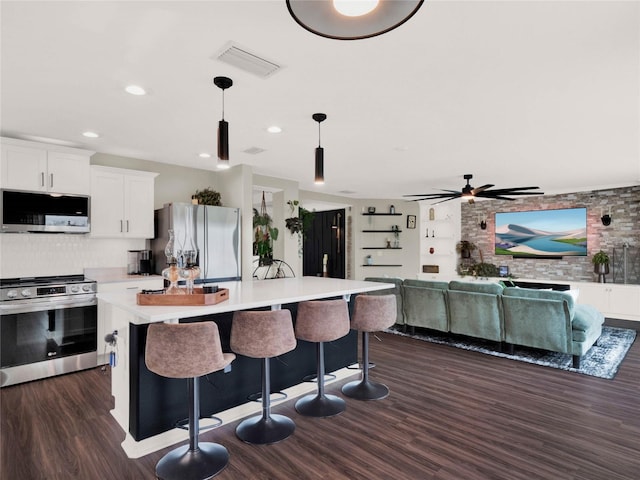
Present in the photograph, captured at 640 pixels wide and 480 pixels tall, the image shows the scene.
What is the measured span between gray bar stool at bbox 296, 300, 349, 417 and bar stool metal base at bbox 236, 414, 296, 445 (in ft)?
0.80

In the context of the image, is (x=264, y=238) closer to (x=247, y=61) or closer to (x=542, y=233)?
(x=247, y=61)

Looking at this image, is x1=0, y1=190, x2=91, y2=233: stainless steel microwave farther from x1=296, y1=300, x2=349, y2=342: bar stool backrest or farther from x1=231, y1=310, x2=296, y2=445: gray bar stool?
x1=296, y1=300, x2=349, y2=342: bar stool backrest

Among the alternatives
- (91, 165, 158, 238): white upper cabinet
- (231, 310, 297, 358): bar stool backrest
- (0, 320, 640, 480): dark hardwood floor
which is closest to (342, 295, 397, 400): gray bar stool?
(0, 320, 640, 480): dark hardwood floor

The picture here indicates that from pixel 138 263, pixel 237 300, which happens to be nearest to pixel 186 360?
pixel 237 300

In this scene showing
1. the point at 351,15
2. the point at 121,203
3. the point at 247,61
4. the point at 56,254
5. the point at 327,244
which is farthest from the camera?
the point at 327,244

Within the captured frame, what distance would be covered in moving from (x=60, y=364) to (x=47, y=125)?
247 cm

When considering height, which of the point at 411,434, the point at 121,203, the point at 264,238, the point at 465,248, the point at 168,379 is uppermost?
the point at 121,203

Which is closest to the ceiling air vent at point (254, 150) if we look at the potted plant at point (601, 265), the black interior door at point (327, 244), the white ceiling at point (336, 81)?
the white ceiling at point (336, 81)

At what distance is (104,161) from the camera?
15.1ft

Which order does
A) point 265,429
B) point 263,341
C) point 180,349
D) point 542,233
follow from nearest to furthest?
point 180,349, point 263,341, point 265,429, point 542,233

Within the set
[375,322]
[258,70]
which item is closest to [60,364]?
[375,322]

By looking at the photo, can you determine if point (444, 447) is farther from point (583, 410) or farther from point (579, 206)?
point (579, 206)

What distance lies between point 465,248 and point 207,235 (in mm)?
6267

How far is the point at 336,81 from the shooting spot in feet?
8.70
